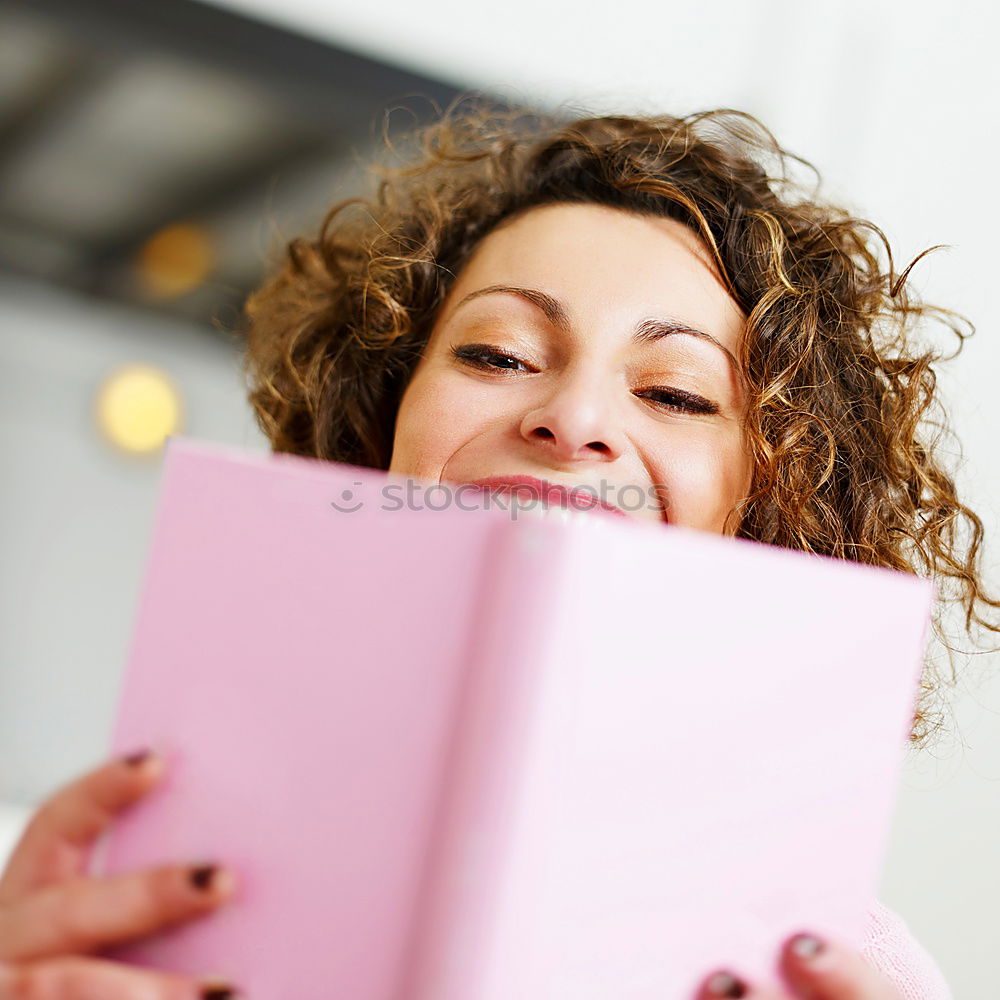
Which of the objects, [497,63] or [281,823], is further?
[497,63]

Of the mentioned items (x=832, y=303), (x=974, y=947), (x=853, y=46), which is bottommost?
(x=974, y=947)

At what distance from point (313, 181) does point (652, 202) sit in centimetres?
164

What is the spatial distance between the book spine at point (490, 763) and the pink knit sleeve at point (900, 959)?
0.46 meters

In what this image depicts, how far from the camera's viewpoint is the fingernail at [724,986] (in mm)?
523

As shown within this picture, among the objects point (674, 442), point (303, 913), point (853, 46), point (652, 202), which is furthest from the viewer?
point (853, 46)

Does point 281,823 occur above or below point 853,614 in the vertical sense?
below

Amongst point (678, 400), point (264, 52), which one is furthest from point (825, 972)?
point (264, 52)

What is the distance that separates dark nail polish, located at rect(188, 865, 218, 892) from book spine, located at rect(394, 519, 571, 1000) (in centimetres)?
10

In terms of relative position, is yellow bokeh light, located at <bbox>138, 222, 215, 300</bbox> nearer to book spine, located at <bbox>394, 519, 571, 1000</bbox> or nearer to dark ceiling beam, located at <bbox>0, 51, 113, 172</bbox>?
dark ceiling beam, located at <bbox>0, 51, 113, 172</bbox>

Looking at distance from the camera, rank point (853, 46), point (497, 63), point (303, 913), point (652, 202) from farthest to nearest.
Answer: point (853, 46), point (497, 63), point (652, 202), point (303, 913)

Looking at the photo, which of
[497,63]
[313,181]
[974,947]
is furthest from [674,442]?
[313,181]

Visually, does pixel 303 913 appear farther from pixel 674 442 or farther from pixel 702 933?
pixel 674 442

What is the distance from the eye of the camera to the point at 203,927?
517 mm

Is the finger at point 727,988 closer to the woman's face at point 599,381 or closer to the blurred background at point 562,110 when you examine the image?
the woman's face at point 599,381
